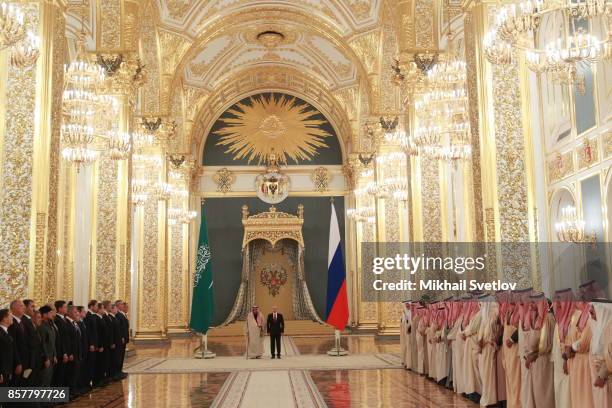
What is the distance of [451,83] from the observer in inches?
468

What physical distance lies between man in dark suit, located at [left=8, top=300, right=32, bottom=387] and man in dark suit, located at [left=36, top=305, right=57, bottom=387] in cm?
30

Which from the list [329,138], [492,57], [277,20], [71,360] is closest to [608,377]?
[492,57]

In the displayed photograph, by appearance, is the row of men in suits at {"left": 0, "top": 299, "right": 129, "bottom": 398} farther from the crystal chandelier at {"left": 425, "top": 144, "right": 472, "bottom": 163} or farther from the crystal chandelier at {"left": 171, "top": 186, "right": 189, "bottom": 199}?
the crystal chandelier at {"left": 171, "top": 186, "right": 189, "bottom": 199}

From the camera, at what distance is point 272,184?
28.1 m

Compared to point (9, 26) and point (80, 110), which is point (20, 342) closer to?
point (9, 26)

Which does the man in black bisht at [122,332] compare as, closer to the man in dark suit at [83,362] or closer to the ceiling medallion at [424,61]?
the man in dark suit at [83,362]

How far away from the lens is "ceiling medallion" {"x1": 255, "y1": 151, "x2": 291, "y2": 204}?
2806 cm

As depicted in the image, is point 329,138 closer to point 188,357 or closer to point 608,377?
point 188,357

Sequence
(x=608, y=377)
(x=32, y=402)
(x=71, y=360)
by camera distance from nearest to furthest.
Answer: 1. (x=608, y=377)
2. (x=32, y=402)
3. (x=71, y=360)

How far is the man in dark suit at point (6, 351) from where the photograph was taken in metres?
6.72

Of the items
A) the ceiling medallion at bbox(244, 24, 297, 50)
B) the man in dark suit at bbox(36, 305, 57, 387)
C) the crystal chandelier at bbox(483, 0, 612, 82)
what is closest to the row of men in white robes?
the crystal chandelier at bbox(483, 0, 612, 82)

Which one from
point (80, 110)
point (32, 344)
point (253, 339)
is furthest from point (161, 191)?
point (32, 344)

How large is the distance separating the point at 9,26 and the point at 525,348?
6586mm

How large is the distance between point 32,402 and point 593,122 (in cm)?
909
